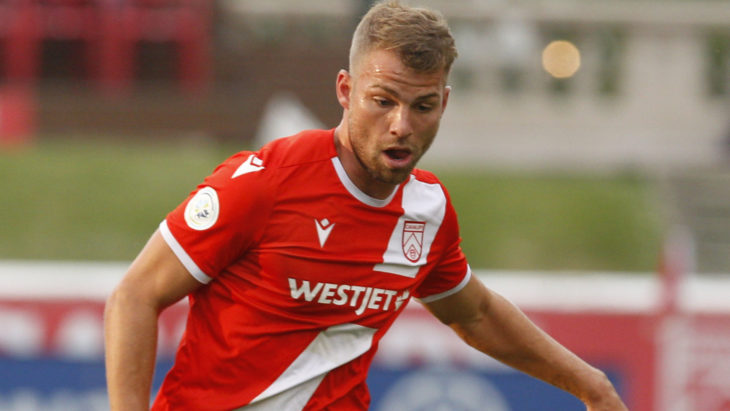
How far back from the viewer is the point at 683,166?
26672mm

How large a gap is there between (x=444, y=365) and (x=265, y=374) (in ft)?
14.8

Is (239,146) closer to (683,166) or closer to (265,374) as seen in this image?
(683,166)

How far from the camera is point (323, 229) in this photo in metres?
3.09

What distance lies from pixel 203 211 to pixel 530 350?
1288mm

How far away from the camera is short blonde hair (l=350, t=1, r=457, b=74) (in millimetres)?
2904

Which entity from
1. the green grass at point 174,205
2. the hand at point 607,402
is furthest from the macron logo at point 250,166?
the green grass at point 174,205

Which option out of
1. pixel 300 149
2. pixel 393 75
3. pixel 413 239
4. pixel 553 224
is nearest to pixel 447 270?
pixel 413 239

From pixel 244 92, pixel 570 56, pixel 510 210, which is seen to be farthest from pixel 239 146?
pixel 570 56

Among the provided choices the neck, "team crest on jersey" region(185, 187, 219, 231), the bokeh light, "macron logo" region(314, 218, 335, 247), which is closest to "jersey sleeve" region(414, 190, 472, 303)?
the neck

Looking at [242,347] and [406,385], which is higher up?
[242,347]

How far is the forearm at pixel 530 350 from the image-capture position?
3.62m

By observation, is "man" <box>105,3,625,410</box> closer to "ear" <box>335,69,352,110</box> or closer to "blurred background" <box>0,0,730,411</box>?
"ear" <box>335,69,352,110</box>

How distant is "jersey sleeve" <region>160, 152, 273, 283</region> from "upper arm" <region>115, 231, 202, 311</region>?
0.07 feet

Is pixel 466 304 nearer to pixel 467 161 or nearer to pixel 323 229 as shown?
pixel 323 229
